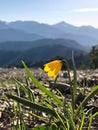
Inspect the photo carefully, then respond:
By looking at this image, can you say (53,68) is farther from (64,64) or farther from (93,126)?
(93,126)

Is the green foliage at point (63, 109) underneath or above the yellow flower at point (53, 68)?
underneath

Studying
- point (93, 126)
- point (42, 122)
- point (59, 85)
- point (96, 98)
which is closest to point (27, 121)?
point (42, 122)

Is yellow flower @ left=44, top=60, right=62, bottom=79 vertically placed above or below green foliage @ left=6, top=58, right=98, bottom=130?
above

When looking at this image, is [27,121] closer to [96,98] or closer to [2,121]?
[2,121]

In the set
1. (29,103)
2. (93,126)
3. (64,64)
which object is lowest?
(93,126)

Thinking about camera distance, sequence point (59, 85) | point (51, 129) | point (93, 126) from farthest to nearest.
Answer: point (59, 85)
point (93, 126)
point (51, 129)

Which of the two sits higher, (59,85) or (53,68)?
(53,68)

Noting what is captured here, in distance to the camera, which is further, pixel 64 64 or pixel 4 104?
pixel 4 104

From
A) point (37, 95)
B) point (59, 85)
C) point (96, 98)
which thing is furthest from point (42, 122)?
point (59, 85)

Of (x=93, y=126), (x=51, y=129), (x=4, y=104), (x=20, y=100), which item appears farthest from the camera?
(x=4, y=104)

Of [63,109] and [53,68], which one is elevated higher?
[53,68]
